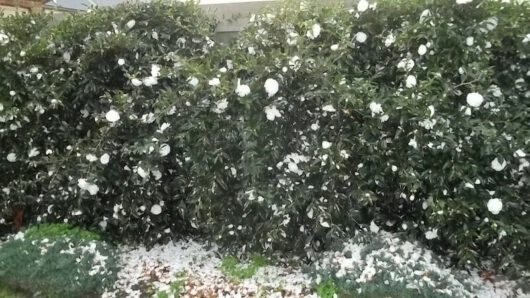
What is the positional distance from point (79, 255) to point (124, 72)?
125 cm

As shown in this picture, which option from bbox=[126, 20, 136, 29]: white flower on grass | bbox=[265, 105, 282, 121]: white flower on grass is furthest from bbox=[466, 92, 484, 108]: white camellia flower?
bbox=[126, 20, 136, 29]: white flower on grass

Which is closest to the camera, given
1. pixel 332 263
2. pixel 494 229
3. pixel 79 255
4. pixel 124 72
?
pixel 494 229

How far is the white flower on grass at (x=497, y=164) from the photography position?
2738mm

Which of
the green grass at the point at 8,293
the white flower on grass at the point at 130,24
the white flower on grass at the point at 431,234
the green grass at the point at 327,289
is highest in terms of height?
the white flower on grass at the point at 130,24

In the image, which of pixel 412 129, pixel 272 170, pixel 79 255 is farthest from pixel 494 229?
pixel 79 255

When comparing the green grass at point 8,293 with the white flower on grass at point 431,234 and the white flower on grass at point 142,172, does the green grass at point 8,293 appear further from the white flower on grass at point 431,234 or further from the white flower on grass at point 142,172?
the white flower on grass at point 431,234

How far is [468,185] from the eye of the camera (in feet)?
9.05

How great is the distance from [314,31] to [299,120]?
54 centimetres

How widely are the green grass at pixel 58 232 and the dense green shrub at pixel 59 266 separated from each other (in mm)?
36

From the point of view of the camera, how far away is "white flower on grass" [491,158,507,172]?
2738mm

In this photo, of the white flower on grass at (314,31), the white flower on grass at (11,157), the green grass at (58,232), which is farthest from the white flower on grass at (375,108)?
the white flower on grass at (11,157)

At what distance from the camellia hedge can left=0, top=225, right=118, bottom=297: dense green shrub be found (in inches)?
12.4

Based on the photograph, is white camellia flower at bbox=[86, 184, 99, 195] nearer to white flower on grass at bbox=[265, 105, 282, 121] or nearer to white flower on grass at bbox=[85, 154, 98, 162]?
white flower on grass at bbox=[85, 154, 98, 162]

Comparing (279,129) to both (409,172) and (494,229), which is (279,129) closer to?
(409,172)
